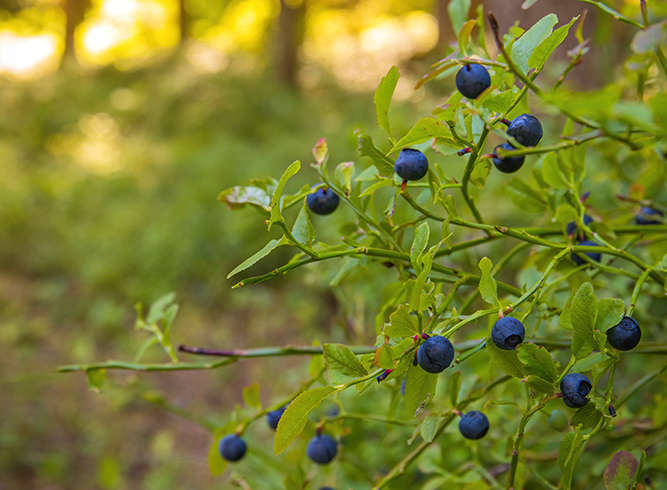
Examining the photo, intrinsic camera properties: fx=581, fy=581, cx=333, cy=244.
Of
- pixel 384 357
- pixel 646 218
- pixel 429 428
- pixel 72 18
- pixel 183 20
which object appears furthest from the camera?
pixel 183 20

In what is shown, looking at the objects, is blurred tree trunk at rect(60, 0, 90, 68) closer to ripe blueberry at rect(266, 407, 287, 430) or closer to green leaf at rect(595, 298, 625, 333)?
ripe blueberry at rect(266, 407, 287, 430)

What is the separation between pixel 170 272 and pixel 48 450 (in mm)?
1663

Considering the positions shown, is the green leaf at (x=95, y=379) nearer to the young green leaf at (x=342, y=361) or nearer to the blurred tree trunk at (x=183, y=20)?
the young green leaf at (x=342, y=361)

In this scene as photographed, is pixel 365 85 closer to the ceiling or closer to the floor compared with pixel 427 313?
closer to the floor

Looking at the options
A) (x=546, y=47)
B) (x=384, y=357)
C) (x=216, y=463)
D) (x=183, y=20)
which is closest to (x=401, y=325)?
(x=384, y=357)

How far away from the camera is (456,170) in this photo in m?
3.59

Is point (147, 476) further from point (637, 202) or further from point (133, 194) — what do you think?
point (133, 194)

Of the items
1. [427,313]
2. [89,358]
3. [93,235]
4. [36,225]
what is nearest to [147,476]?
[89,358]

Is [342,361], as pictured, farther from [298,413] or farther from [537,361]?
[537,361]

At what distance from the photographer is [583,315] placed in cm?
47

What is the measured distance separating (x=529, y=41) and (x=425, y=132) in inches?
4.5

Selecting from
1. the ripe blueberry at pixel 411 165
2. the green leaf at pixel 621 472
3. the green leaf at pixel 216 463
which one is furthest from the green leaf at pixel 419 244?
the green leaf at pixel 216 463

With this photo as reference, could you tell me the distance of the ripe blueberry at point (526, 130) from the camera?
497 millimetres

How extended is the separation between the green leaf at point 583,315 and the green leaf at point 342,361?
0.18 meters
